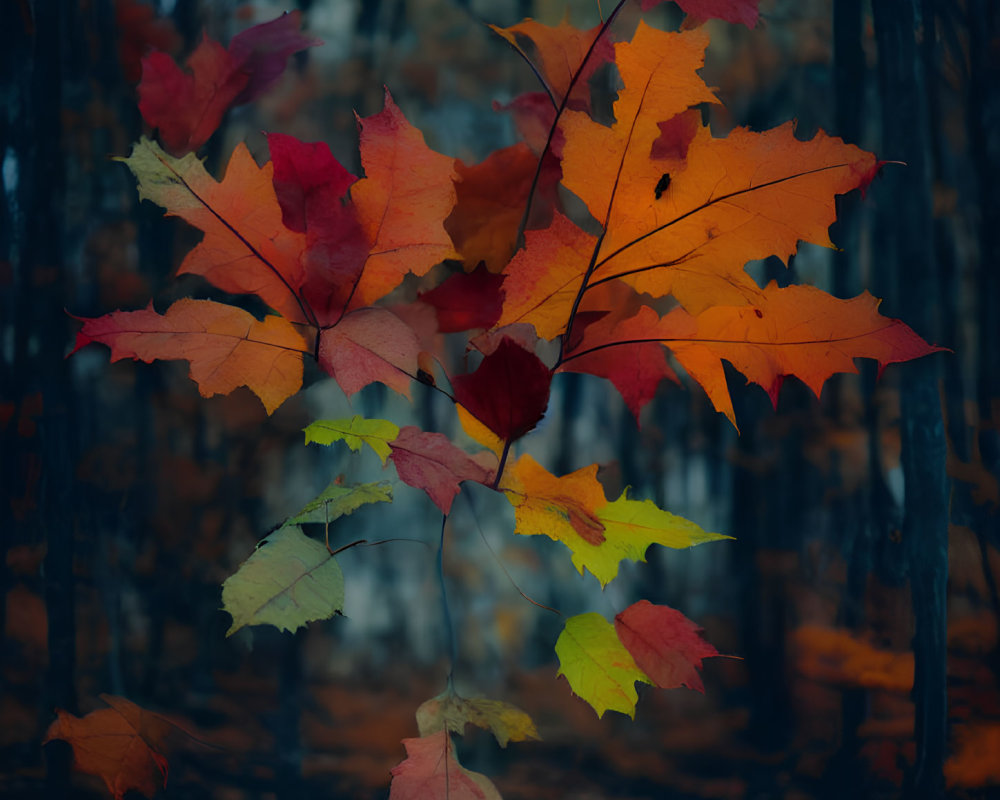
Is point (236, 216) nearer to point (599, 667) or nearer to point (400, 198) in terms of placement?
point (400, 198)

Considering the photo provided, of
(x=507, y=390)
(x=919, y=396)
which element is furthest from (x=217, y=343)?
(x=919, y=396)

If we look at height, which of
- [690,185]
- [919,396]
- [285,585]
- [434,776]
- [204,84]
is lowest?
[434,776]

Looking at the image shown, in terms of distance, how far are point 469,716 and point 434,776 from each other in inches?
1.5

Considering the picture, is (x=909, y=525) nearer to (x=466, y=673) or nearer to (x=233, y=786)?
(x=466, y=673)

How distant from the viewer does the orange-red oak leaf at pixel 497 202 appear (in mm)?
398

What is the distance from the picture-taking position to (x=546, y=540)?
425 mm

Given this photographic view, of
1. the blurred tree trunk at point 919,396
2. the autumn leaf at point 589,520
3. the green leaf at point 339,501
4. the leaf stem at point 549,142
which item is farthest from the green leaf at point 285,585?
the blurred tree trunk at point 919,396

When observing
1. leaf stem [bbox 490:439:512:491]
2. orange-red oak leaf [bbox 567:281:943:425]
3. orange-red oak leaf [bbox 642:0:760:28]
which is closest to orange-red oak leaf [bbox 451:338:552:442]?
leaf stem [bbox 490:439:512:491]

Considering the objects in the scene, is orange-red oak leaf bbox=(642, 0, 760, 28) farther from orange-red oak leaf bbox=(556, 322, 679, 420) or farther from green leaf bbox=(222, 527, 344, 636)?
green leaf bbox=(222, 527, 344, 636)

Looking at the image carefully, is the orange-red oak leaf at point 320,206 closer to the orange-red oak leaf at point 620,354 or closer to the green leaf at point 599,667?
the orange-red oak leaf at point 620,354

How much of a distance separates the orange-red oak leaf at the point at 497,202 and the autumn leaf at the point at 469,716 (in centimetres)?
27

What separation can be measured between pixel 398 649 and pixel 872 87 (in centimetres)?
48

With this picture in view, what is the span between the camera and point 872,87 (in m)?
0.43

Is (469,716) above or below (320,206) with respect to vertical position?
below
